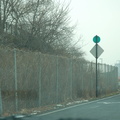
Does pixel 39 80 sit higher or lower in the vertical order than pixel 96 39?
lower

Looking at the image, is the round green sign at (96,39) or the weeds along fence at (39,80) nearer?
the weeds along fence at (39,80)

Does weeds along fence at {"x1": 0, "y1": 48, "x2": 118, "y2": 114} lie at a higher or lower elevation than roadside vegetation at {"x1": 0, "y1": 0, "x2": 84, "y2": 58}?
lower

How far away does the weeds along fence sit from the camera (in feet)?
48.7

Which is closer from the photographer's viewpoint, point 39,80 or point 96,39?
point 39,80

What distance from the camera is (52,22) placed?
2720 centimetres

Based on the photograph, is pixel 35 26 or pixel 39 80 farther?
pixel 35 26

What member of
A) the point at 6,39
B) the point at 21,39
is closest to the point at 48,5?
the point at 21,39

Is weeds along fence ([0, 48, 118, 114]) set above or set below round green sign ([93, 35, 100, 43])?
below

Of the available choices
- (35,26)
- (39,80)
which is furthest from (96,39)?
Result: (39,80)

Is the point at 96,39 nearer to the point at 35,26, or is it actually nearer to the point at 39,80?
the point at 35,26

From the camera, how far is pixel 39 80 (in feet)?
57.9

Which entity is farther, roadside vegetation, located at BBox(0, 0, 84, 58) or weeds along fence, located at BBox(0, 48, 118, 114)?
roadside vegetation, located at BBox(0, 0, 84, 58)

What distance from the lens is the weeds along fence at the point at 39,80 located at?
48.7 feet

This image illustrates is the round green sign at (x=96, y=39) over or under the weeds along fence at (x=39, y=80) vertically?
over
